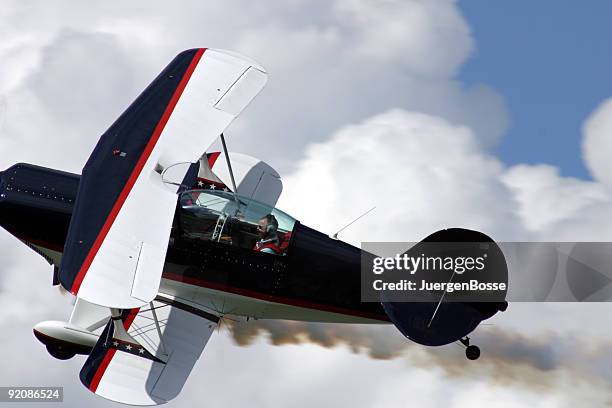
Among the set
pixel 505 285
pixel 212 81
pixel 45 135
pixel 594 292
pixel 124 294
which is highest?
pixel 45 135

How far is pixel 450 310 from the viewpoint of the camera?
464 inches

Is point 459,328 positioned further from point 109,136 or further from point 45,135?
point 45,135

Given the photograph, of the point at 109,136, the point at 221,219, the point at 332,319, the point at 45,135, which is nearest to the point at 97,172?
the point at 109,136

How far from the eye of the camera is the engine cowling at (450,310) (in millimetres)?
11594

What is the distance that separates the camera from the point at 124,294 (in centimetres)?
1019

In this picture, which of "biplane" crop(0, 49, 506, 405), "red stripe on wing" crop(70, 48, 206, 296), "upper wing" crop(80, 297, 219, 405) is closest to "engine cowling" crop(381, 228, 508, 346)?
"biplane" crop(0, 49, 506, 405)

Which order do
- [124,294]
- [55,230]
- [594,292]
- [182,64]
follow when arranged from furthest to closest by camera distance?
[594,292] < [182,64] < [55,230] < [124,294]

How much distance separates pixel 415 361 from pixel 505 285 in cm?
266

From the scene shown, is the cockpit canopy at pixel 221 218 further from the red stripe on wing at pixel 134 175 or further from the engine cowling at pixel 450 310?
the engine cowling at pixel 450 310

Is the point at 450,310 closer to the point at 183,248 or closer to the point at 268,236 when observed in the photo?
the point at 268,236

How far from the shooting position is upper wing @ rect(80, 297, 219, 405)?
38.7ft

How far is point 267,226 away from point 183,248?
39.5 inches

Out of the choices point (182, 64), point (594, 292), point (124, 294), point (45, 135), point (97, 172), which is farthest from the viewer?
point (45, 135)

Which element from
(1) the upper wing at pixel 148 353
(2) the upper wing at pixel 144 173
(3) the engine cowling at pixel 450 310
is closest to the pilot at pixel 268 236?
(2) the upper wing at pixel 144 173
